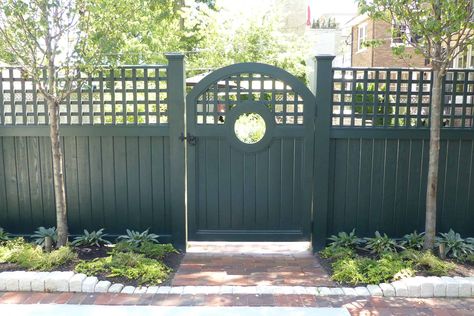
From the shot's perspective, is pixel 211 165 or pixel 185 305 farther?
pixel 211 165

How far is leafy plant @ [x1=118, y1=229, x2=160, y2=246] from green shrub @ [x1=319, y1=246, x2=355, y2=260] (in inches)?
73.1

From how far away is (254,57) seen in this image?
1266 centimetres

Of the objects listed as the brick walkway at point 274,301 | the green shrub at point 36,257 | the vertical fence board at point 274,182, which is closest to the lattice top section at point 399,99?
the vertical fence board at point 274,182

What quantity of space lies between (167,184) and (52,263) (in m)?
1.41

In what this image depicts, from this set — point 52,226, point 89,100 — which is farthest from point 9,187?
point 89,100

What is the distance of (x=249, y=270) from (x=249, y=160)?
1.21m

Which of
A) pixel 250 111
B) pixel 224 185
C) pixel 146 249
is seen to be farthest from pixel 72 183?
pixel 250 111

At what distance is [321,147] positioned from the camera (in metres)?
4.88

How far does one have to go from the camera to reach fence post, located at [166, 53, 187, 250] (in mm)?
4789

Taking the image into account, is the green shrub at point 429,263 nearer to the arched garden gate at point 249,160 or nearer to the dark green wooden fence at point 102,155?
the arched garden gate at point 249,160

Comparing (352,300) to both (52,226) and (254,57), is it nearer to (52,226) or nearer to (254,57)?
(52,226)

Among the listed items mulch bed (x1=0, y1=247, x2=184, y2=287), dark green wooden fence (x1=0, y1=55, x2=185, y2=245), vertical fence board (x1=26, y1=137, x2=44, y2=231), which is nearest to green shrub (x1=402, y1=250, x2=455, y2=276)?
mulch bed (x1=0, y1=247, x2=184, y2=287)

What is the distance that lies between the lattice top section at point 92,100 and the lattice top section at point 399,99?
201 centimetres

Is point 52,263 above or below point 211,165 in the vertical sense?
below
